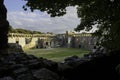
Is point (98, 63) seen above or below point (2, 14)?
below

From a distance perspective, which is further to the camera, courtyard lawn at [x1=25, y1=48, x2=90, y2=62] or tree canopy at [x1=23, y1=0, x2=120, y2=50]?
courtyard lawn at [x1=25, y1=48, x2=90, y2=62]

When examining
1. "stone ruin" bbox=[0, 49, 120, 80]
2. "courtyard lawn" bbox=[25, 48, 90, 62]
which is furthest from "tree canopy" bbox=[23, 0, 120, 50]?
"courtyard lawn" bbox=[25, 48, 90, 62]

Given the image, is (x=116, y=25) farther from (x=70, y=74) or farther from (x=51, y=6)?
(x=70, y=74)

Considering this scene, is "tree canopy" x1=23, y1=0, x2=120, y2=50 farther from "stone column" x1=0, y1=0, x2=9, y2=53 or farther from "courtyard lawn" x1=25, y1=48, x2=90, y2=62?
"courtyard lawn" x1=25, y1=48, x2=90, y2=62

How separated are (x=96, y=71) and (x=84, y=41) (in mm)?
49418

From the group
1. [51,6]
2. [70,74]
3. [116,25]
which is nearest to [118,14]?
[116,25]

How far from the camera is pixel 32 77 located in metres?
17.5

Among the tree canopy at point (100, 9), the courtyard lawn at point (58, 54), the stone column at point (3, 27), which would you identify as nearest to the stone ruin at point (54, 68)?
the stone column at point (3, 27)

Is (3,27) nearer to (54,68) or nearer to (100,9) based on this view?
(54,68)

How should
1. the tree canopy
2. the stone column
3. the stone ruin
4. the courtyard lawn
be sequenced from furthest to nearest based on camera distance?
the courtyard lawn → the stone column → the stone ruin → the tree canopy

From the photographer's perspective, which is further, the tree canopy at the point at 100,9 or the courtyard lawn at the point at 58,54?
the courtyard lawn at the point at 58,54

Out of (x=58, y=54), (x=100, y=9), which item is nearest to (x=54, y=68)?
(x=100, y=9)

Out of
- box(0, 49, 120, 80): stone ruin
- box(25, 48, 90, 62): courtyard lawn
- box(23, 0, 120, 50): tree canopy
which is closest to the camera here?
box(23, 0, 120, 50): tree canopy

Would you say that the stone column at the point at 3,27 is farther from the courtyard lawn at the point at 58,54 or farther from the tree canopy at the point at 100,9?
the courtyard lawn at the point at 58,54
